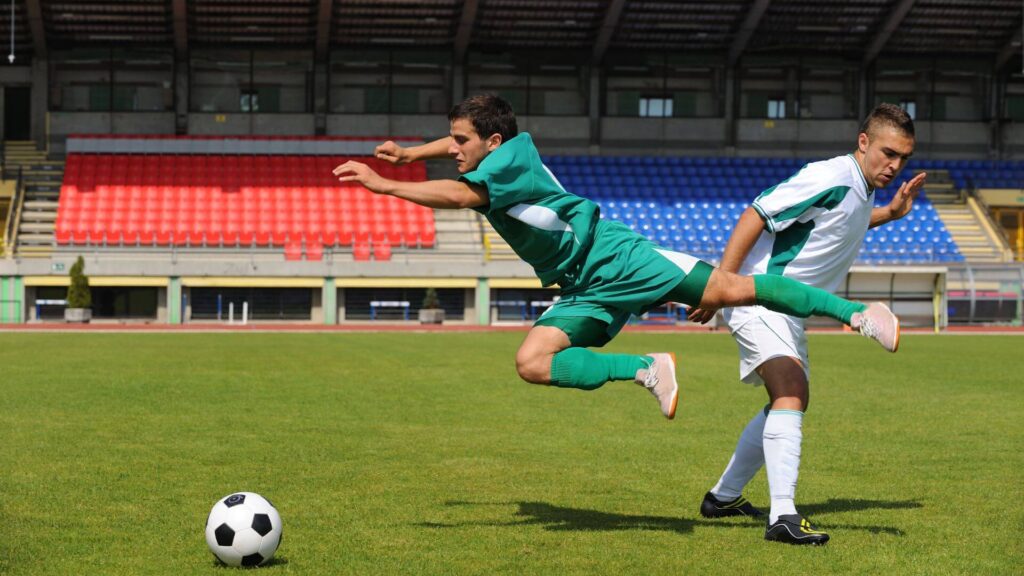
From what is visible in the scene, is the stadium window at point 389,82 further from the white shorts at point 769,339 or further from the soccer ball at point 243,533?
the soccer ball at point 243,533

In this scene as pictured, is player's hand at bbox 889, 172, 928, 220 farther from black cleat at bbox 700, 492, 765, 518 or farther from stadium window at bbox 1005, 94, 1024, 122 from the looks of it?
stadium window at bbox 1005, 94, 1024, 122

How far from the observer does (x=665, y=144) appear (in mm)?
46250

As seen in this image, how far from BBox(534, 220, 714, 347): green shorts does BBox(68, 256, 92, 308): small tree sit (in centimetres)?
3099

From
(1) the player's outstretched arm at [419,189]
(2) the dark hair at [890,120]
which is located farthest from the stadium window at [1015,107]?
(1) the player's outstretched arm at [419,189]

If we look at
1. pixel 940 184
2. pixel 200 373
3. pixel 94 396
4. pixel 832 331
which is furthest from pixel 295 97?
pixel 94 396

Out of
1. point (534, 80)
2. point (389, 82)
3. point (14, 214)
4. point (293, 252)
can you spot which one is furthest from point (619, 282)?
point (534, 80)

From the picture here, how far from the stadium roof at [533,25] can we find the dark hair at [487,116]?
110 feet

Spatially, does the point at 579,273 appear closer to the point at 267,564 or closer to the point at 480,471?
the point at 267,564

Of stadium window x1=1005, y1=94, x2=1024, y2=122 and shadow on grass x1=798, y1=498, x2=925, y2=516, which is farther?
stadium window x1=1005, y1=94, x2=1024, y2=122

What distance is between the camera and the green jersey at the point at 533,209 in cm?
647

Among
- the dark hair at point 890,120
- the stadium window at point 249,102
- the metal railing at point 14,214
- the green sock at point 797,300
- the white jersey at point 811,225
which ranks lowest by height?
the green sock at point 797,300

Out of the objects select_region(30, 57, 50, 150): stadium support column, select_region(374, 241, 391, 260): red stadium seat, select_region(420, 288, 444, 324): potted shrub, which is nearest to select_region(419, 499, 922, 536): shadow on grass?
select_region(420, 288, 444, 324): potted shrub

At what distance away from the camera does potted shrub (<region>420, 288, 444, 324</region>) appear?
3688 cm

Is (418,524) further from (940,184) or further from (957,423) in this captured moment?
(940,184)
